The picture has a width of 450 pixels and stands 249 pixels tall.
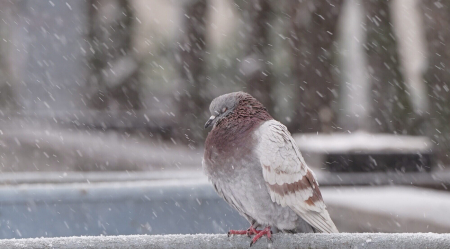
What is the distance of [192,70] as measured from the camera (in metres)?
9.08

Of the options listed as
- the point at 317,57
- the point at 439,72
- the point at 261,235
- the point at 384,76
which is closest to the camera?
the point at 261,235

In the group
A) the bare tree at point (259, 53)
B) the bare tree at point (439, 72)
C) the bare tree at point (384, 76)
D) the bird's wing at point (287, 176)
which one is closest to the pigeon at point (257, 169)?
the bird's wing at point (287, 176)

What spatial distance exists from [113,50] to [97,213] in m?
8.07

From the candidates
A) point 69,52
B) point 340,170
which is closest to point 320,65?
point 340,170

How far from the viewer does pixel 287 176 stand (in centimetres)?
220

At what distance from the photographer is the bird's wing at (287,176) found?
2148mm

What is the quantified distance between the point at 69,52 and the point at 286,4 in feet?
19.9

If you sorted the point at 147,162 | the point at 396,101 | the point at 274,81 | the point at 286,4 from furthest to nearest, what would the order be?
the point at 147,162 → the point at 274,81 → the point at 286,4 → the point at 396,101

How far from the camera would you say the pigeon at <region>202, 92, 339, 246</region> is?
7.07 ft

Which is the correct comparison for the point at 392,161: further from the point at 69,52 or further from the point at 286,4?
the point at 69,52

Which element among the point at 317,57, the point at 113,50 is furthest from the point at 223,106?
the point at 113,50

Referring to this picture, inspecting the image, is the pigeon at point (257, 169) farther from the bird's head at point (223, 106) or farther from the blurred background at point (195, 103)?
the blurred background at point (195, 103)

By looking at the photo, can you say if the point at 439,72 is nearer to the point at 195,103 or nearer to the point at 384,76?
the point at 384,76

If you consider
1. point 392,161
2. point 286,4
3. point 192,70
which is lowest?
point 192,70
